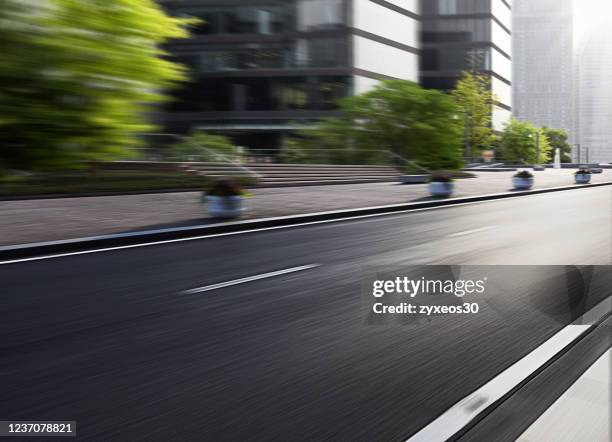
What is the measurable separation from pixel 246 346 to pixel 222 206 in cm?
1030

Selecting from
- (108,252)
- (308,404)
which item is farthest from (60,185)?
(308,404)

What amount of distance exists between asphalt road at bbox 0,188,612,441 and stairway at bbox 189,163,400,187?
20060 millimetres

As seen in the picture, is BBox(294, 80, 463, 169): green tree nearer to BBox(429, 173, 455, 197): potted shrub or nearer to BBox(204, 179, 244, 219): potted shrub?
BBox(429, 173, 455, 197): potted shrub

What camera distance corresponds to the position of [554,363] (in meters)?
4.02

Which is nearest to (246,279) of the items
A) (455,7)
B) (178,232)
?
(178,232)

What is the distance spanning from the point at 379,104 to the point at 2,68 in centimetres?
3251

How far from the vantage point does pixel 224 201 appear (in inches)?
583

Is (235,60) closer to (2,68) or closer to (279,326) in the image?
A: (2,68)

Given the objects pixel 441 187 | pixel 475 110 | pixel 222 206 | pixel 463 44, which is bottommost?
pixel 222 206

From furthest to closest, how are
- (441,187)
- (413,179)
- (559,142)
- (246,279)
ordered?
(559,142) < (413,179) < (441,187) < (246,279)

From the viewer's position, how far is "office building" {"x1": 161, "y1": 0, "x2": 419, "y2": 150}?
56.5 m

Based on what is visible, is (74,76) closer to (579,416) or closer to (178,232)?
(178,232)

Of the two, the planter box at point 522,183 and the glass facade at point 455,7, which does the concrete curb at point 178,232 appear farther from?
the glass facade at point 455,7

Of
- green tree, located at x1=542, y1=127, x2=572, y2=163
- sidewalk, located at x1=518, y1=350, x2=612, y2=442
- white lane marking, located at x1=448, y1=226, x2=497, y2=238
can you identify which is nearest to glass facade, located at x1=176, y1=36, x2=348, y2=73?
white lane marking, located at x1=448, y1=226, x2=497, y2=238
